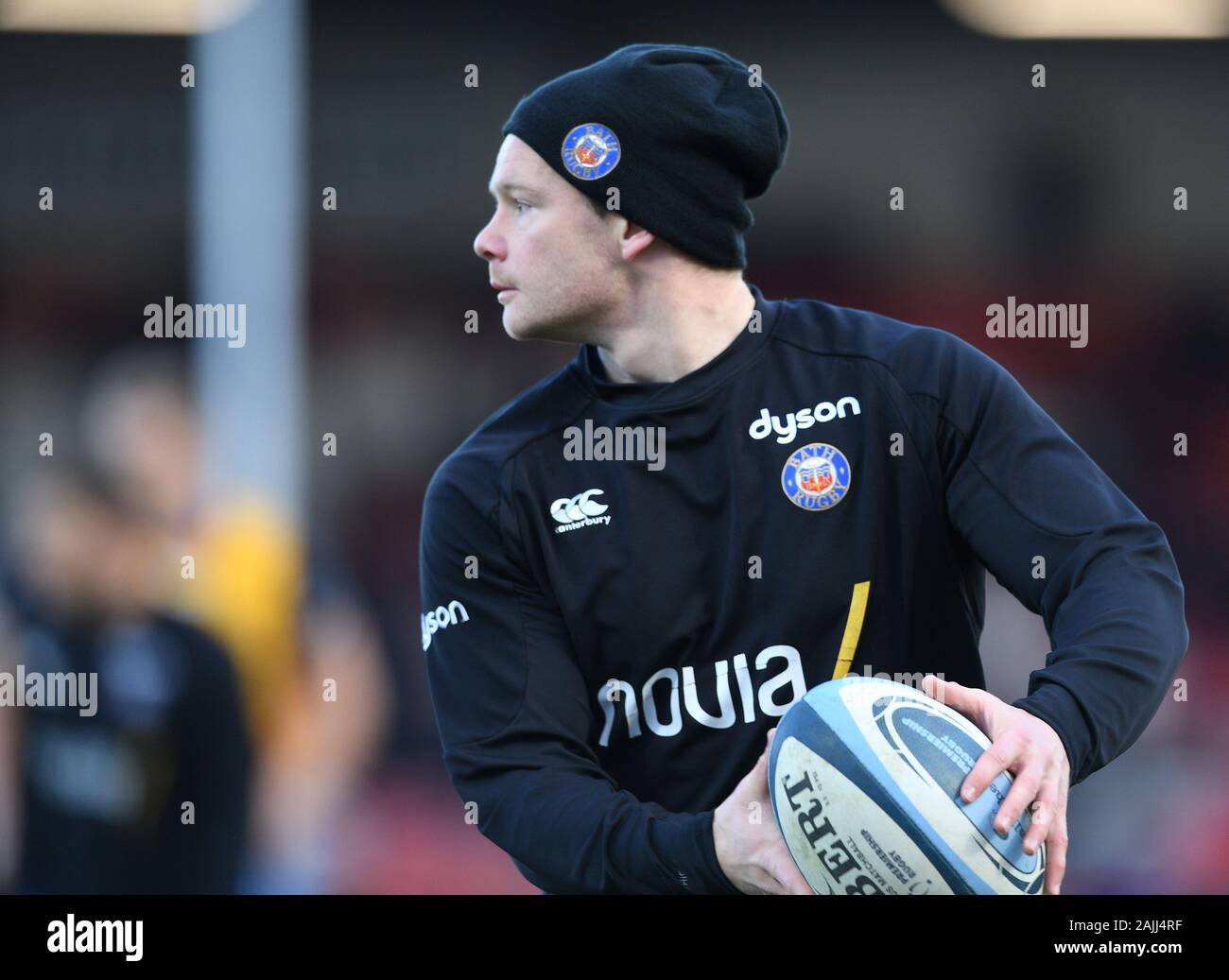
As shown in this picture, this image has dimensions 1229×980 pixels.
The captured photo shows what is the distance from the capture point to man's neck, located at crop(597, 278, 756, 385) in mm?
2551

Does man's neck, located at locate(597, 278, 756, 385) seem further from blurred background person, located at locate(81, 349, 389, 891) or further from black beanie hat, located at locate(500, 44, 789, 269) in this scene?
blurred background person, located at locate(81, 349, 389, 891)

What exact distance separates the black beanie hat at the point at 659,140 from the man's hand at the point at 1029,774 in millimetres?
1017

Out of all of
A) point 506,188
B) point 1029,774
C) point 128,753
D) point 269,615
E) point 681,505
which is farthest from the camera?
point 269,615

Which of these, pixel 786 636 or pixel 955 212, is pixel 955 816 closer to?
pixel 786 636

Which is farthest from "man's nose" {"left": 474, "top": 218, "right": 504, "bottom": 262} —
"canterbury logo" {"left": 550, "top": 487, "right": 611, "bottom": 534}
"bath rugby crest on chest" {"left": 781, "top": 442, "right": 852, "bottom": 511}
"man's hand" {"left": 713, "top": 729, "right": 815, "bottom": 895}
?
"man's hand" {"left": 713, "top": 729, "right": 815, "bottom": 895}

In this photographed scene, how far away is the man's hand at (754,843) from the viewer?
6.56 feet

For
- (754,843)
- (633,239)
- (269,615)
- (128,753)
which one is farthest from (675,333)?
(269,615)

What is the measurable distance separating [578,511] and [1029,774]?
0.94m

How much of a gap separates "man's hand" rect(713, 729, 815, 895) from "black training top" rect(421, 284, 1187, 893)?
161 mm

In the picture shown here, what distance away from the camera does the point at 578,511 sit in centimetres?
250

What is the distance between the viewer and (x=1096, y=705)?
198 cm

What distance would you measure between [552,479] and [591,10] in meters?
2.32

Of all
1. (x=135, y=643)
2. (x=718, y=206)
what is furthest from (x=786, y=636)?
(x=135, y=643)

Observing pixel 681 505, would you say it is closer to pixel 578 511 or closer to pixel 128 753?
pixel 578 511
